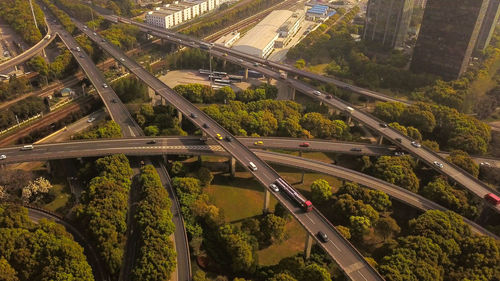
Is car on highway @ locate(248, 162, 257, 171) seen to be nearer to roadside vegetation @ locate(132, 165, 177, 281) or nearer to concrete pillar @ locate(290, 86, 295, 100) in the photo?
roadside vegetation @ locate(132, 165, 177, 281)

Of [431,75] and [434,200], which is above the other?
[431,75]

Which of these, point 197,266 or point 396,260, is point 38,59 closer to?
point 197,266

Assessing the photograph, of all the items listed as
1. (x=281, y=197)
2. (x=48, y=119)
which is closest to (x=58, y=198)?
(x=48, y=119)

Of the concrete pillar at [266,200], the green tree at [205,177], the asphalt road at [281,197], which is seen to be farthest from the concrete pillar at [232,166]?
the concrete pillar at [266,200]

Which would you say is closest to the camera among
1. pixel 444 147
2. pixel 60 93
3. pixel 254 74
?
pixel 444 147

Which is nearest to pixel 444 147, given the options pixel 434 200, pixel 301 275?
pixel 434 200

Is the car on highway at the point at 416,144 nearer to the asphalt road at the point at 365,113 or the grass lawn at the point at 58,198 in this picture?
the asphalt road at the point at 365,113

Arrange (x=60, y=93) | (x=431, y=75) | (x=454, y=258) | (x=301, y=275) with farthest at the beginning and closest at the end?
(x=431, y=75)
(x=60, y=93)
(x=454, y=258)
(x=301, y=275)
